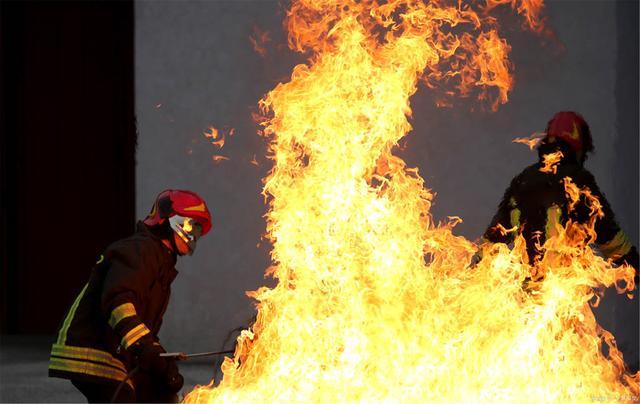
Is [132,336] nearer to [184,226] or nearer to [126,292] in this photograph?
[126,292]

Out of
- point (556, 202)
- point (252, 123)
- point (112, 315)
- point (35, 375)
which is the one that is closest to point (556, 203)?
point (556, 202)

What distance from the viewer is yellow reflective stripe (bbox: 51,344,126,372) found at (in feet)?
17.5

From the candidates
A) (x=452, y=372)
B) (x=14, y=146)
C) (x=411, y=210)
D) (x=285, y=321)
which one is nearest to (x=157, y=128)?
(x=14, y=146)

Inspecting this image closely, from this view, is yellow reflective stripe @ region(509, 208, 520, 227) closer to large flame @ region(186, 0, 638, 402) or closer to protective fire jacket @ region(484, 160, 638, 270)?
protective fire jacket @ region(484, 160, 638, 270)

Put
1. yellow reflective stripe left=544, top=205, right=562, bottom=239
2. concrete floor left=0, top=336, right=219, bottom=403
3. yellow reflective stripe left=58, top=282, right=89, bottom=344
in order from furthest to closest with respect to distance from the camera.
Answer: concrete floor left=0, top=336, right=219, bottom=403
yellow reflective stripe left=544, top=205, right=562, bottom=239
yellow reflective stripe left=58, top=282, right=89, bottom=344

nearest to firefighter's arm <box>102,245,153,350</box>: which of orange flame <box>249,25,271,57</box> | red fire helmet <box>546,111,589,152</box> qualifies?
red fire helmet <box>546,111,589,152</box>

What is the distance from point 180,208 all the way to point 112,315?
69cm

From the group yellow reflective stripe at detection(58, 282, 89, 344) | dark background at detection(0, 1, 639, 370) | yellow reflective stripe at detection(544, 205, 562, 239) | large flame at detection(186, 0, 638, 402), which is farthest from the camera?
dark background at detection(0, 1, 639, 370)

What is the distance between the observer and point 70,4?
12.9m

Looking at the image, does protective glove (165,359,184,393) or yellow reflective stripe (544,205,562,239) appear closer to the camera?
protective glove (165,359,184,393)

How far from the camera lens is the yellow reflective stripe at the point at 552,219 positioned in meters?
6.83

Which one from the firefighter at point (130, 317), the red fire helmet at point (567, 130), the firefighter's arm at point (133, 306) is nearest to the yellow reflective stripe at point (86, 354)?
the firefighter at point (130, 317)

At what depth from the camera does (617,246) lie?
694cm

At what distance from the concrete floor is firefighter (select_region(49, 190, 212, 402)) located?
10.1ft
